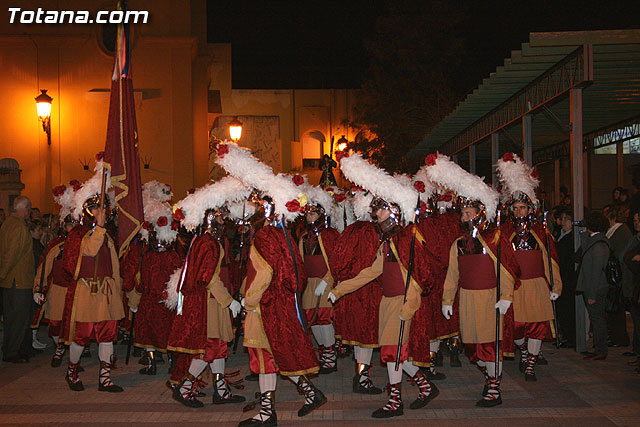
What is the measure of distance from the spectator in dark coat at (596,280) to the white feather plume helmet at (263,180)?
5022 millimetres

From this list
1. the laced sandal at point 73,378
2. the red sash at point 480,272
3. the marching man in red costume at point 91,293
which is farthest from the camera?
the laced sandal at point 73,378

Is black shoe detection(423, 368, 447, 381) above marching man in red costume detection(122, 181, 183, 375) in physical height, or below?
below

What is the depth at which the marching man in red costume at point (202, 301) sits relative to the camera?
6875 mm

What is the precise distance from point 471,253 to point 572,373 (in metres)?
2.70

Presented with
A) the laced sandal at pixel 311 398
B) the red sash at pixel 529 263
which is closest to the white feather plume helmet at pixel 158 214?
the laced sandal at pixel 311 398

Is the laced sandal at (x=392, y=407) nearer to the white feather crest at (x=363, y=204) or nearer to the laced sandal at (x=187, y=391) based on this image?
the laced sandal at (x=187, y=391)

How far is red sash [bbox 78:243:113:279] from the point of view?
25.2ft

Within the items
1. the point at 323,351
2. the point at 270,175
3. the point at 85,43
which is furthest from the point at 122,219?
the point at 85,43

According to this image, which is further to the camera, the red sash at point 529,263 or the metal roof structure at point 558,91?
the metal roof structure at point 558,91

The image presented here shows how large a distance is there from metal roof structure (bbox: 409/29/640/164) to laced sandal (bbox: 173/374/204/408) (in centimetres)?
673

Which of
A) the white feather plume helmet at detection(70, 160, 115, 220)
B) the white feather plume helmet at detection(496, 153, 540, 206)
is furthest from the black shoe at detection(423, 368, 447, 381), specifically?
the white feather plume helmet at detection(70, 160, 115, 220)

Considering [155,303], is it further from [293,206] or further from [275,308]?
[293,206]

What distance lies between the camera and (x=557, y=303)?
1052 centimetres

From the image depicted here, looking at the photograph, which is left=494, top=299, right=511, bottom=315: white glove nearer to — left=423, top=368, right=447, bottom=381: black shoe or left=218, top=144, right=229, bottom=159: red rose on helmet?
left=423, top=368, right=447, bottom=381: black shoe
